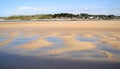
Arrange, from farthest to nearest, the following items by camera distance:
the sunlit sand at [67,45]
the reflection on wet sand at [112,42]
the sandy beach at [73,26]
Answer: the sandy beach at [73,26]
the reflection on wet sand at [112,42]
the sunlit sand at [67,45]

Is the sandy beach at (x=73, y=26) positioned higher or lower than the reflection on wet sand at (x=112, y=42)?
lower

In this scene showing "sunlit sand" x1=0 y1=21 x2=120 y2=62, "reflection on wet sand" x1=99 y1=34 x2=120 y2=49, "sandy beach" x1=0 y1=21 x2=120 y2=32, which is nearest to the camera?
"sunlit sand" x1=0 y1=21 x2=120 y2=62

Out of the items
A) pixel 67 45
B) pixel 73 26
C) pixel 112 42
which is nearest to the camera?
pixel 67 45

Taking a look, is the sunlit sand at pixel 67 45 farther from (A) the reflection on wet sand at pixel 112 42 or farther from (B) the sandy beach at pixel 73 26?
(B) the sandy beach at pixel 73 26

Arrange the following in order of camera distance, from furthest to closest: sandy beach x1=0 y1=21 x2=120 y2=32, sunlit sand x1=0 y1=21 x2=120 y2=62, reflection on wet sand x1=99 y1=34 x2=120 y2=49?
sandy beach x1=0 y1=21 x2=120 y2=32 < reflection on wet sand x1=99 y1=34 x2=120 y2=49 < sunlit sand x1=0 y1=21 x2=120 y2=62

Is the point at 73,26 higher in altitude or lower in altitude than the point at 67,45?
lower

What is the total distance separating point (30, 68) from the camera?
17.8 feet

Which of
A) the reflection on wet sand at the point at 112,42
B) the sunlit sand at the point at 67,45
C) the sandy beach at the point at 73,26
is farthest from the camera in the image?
the sandy beach at the point at 73,26

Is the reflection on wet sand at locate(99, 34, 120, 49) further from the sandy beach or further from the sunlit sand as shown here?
the sandy beach

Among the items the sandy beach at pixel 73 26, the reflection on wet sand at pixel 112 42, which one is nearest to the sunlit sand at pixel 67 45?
the reflection on wet sand at pixel 112 42

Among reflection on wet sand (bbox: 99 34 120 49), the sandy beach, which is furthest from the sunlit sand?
the sandy beach

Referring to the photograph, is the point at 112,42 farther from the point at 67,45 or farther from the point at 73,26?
the point at 73,26

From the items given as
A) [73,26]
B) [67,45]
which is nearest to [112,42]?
[67,45]

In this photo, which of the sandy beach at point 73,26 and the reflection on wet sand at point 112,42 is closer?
the reflection on wet sand at point 112,42
